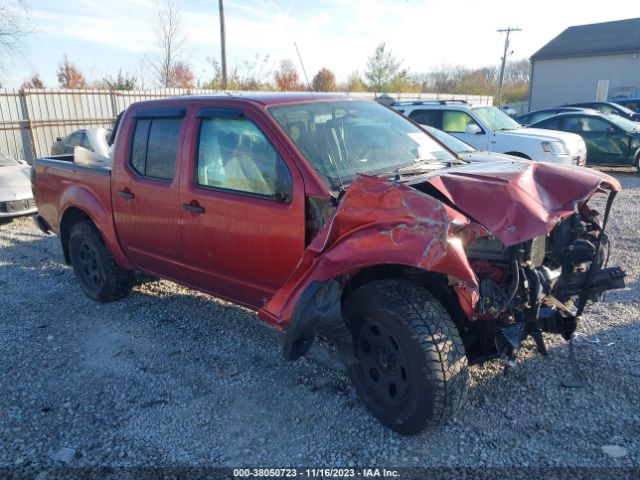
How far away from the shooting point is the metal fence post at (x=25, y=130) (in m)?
15.1

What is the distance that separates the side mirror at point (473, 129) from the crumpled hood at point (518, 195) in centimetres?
778

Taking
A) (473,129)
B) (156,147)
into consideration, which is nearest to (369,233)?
(156,147)

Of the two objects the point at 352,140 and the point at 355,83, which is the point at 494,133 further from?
the point at 355,83

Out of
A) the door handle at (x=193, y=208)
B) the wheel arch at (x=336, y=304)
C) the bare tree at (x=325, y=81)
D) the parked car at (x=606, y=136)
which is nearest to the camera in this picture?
the wheel arch at (x=336, y=304)

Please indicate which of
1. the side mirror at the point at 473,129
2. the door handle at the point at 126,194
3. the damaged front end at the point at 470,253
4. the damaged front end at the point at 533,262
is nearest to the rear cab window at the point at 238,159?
the damaged front end at the point at 470,253

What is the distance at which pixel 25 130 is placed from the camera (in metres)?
15.2

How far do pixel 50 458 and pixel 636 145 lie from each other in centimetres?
1432

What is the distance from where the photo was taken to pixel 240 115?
143 inches

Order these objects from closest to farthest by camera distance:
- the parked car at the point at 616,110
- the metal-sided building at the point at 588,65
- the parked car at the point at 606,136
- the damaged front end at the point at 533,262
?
the damaged front end at the point at 533,262 → the parked car at the point at 606,136 → the parked car at the point at 616,110 → the metal-sided building at the point at 588,65

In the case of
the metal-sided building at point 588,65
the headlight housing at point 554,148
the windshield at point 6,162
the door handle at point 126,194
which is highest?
the metal-sided building at point 588,65

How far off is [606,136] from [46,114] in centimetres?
1585

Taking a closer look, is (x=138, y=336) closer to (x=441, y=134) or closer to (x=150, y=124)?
(x=150, y=124)

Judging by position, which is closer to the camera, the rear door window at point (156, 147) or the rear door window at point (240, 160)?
the rear door window at point (240, 160)

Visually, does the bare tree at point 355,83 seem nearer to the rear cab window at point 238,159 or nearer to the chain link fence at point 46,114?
the chain link fence at point 46,114
